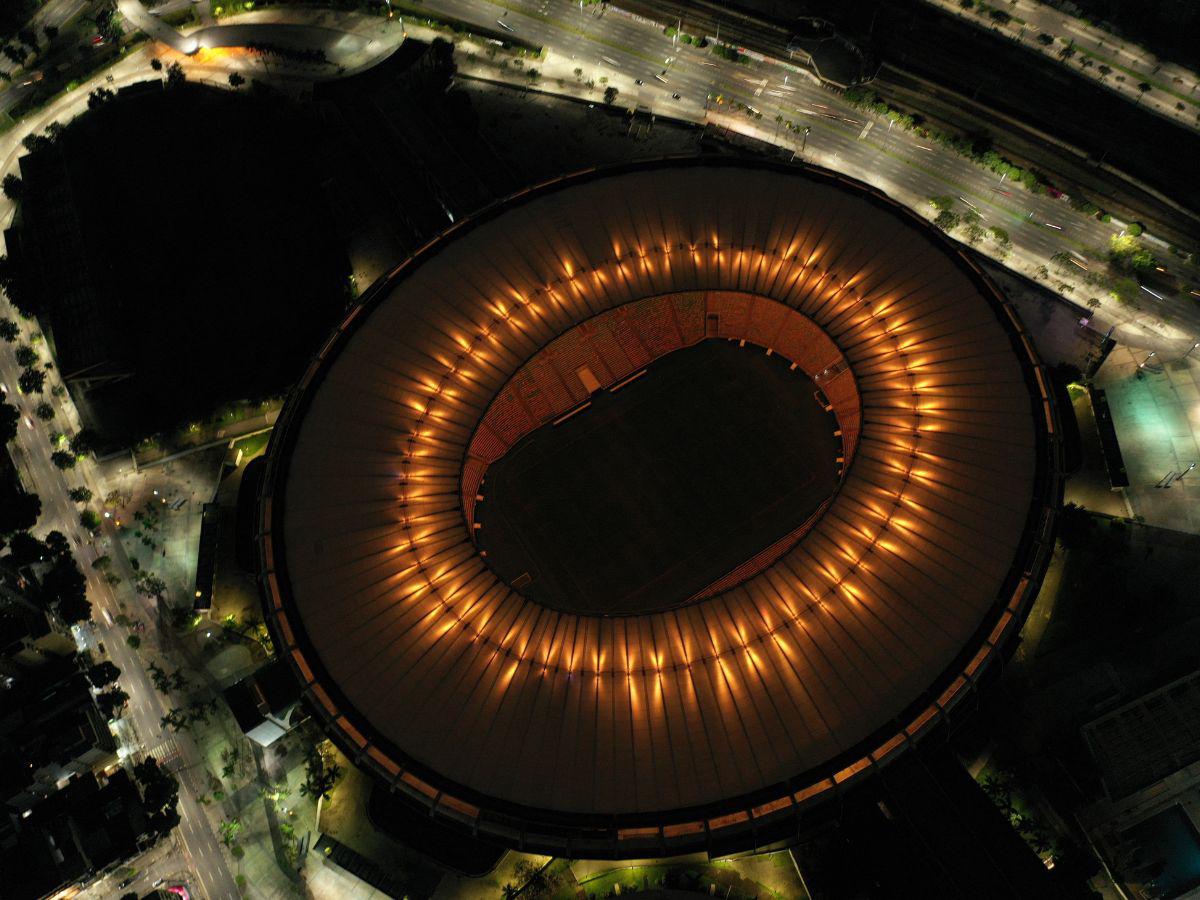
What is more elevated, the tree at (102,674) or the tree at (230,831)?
the tree at (102,674)

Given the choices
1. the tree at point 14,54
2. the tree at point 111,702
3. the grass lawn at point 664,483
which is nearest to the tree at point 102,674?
the tree at point 111,702

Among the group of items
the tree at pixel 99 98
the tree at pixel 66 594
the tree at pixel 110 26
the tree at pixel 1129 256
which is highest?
the tree at pixel 110 26

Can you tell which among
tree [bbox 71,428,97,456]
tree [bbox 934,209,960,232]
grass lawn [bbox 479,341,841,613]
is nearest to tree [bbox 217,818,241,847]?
grass lawn [bbox 479,341,841,613]

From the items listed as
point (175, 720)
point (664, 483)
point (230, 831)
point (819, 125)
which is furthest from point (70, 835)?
point (819, 125)

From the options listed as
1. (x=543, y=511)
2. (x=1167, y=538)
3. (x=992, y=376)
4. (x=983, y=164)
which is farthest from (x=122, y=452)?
(x=1167, y=538)

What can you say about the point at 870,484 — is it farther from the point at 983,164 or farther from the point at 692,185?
the point at 983,164

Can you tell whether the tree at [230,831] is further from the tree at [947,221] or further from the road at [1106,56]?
the road at [1106,56]
